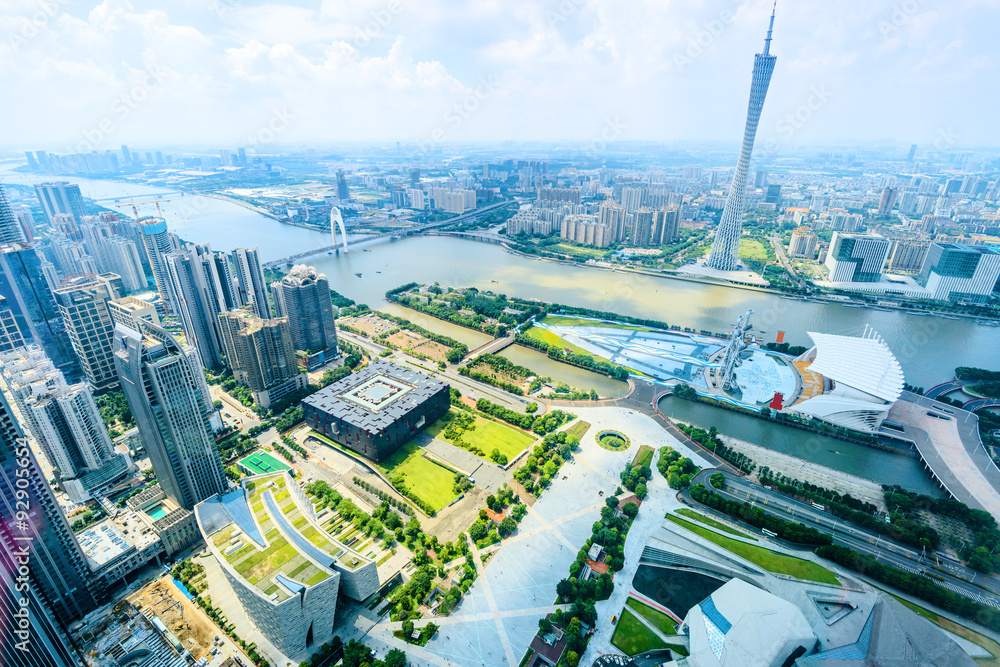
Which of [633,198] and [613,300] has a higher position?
[633,198]

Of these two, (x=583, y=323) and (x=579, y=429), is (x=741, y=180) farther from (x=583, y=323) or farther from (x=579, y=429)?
(x=579, y=429)

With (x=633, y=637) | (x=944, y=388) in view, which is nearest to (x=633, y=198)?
(x=944, y=388)

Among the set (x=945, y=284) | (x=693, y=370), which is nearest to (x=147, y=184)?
(x=693, y=370)

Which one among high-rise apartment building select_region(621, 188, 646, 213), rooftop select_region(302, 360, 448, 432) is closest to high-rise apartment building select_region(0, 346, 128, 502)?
rooftop select_region(302, 360, 448, 432)

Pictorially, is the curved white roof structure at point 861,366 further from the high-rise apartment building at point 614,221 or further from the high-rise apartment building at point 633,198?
the high-rise apartment building at point 633,198

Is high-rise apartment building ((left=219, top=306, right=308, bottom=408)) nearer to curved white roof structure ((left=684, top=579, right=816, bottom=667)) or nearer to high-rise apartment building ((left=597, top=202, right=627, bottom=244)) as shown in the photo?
curved white roof structure ((left=684, top=579, right=816, bottom=667))

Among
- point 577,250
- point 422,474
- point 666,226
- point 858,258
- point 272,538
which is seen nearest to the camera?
point 272,538

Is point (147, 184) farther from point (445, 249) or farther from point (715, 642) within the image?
point (715, 642)

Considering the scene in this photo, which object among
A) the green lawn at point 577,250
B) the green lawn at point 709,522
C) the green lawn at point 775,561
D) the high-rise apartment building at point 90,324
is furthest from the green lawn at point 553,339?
the high-rise apartment building at point 90,324
